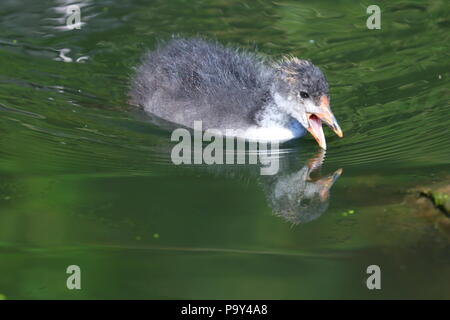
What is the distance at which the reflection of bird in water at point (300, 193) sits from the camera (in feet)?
17.1

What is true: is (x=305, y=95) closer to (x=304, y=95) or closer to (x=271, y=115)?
(x=304, y=95)

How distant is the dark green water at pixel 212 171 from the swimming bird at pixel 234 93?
20 centimetres

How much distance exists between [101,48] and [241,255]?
12.9 feet

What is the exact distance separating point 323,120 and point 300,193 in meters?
0.96

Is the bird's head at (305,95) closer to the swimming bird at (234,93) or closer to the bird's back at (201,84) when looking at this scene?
the swimming bird at (234,93)

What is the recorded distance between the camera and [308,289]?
14.3ft

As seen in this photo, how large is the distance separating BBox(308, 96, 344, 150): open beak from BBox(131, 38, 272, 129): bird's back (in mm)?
446

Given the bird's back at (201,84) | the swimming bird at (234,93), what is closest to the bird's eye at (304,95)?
the swimming bird at (234,93)

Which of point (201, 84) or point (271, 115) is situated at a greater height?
→ point (201, 84)

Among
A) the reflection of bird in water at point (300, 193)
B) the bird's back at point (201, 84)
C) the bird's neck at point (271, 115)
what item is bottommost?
the reflection of bird in water at point (300, 193)

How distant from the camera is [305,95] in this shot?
6422 mm

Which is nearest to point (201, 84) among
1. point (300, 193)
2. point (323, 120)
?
point (323, 120)
